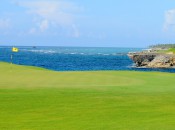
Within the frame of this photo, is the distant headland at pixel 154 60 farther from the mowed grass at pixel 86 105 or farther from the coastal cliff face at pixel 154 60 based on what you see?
the mowed grass at pixel 86 105

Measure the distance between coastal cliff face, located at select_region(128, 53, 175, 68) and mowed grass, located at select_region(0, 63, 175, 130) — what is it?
86907 millimetres

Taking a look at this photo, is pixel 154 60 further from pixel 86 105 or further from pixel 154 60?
pixel 86 105

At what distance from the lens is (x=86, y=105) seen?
1573cm

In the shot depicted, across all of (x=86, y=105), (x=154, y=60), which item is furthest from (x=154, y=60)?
(x=86, y=105)

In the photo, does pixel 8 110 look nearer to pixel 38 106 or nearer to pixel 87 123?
pixel 38 106

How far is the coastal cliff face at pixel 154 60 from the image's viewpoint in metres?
109

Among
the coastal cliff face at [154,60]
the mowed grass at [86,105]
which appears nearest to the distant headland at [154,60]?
the coastal cliff face at [154,60]

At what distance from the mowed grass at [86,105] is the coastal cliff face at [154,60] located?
86907mm

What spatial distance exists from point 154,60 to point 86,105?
9849 centimetres

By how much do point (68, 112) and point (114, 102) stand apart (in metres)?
2.72

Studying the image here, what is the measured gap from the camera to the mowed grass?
12469 millimetres

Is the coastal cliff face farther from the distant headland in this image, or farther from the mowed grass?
the mowed grass

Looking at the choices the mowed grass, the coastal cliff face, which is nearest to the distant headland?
the coastal cliff face

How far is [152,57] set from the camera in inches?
4766
